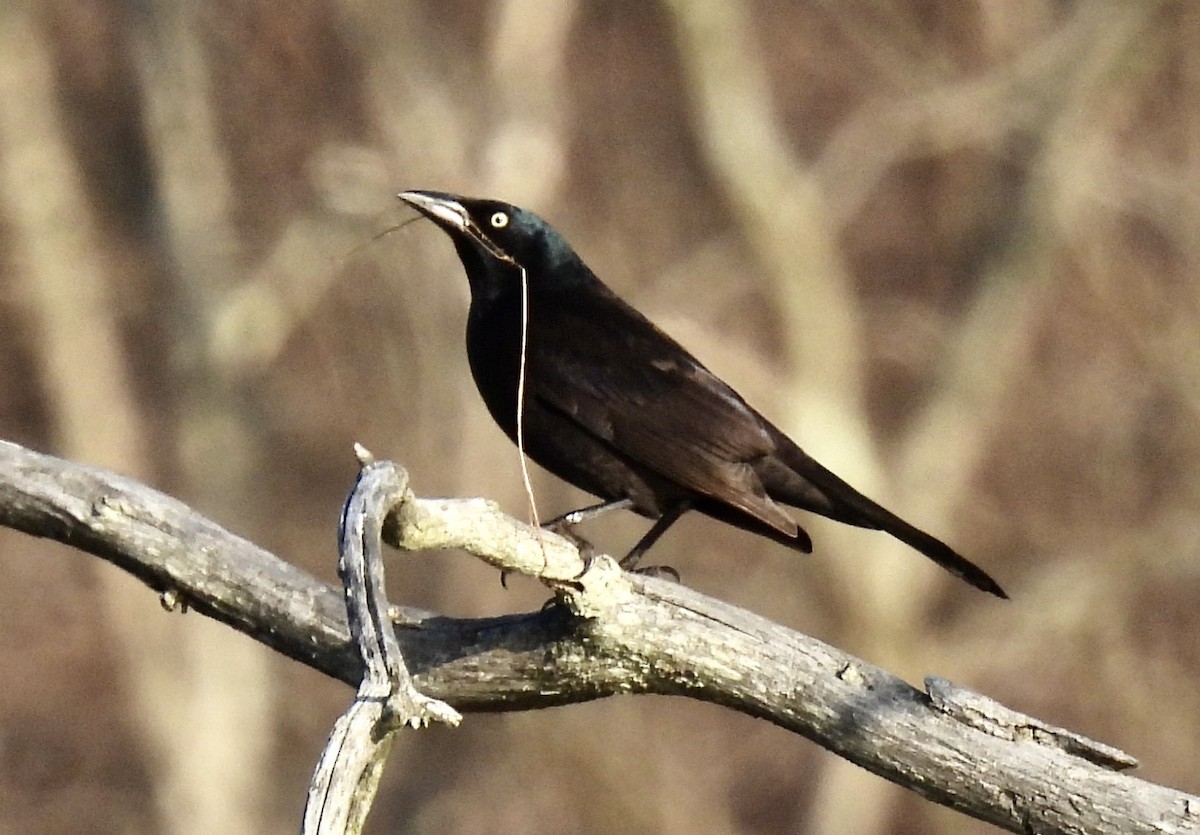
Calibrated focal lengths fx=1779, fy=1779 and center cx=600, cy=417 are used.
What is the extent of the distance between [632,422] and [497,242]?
711 mm

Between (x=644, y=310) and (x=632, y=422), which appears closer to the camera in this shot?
(x=632, y=422)

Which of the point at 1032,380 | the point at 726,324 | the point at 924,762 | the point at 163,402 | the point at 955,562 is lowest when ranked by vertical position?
the point at 924,762

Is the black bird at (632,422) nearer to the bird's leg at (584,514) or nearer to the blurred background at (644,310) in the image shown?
Result: the bird's leg at (584,514)

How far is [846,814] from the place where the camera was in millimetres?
9812

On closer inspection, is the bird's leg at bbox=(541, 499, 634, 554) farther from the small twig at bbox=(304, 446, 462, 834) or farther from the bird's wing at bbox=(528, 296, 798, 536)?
the small twig at bbox=(304, 446, 462, 834)

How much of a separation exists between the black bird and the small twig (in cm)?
172

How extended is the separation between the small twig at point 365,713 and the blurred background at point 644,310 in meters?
5.02

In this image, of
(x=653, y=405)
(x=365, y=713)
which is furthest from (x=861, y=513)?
(x=365, y=713)

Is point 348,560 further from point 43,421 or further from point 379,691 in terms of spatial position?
point 43,421

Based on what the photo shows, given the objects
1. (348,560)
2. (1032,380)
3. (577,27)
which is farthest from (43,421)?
(348,560)

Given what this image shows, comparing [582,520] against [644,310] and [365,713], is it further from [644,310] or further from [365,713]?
[644,310]

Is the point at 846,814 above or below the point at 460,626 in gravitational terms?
above

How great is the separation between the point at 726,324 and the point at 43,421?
466 centimetres

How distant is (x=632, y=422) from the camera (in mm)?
4461
